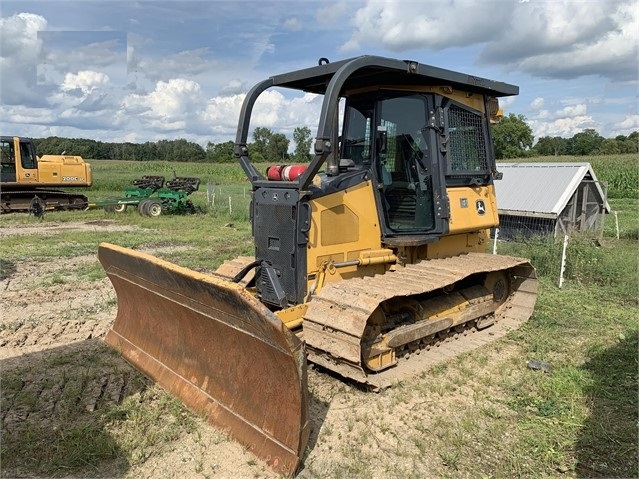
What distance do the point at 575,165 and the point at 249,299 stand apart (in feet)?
37.5

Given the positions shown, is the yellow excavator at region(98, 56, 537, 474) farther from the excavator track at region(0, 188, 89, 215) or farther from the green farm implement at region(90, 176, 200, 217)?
the excavator track at region(0, 188, 89, 215)

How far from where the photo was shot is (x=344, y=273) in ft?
17.2

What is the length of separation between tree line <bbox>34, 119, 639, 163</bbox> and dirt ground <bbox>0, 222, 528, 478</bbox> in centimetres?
4263

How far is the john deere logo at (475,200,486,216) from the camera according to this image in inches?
247

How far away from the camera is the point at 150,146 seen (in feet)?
237

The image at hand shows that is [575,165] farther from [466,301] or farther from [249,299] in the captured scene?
[249,299]

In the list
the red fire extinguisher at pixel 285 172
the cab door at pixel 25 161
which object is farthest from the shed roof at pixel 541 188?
the cab door at pixel 25 161

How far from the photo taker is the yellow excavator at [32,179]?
19250 millimetres

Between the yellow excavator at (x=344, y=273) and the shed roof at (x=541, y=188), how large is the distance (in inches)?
220

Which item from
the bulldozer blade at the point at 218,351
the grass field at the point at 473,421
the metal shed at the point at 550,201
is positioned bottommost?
the grass field at the point at 473,421

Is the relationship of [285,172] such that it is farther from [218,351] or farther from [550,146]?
[550,146]

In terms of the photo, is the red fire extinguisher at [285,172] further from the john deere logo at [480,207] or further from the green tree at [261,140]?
the green tree at [261,140]

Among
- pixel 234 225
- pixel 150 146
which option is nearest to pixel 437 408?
pixel 234 225

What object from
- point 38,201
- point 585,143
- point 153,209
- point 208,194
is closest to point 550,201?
point 153,209
